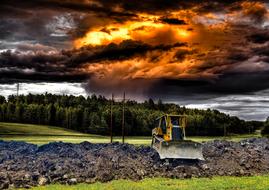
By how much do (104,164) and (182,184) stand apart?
5426 mm

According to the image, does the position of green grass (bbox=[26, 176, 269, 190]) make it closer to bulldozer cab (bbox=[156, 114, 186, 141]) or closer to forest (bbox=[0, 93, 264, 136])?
bulldozer cab (bbox=[156, 114, 186, 141])

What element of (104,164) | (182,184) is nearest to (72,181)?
(104,164)

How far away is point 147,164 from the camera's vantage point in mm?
25891

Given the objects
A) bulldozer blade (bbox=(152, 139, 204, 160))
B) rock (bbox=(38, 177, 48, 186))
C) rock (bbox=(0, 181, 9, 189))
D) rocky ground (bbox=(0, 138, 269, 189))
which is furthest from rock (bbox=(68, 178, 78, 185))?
bulldozer blade (bbox=(152, 139, 204, 160))

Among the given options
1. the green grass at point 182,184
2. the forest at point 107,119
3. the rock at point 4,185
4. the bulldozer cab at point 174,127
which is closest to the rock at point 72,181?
the green grass at point 182,184

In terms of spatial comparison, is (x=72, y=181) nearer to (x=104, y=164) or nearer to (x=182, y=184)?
(x=104, y=164)

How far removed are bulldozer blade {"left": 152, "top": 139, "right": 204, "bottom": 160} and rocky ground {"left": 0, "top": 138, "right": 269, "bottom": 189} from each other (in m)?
0.57

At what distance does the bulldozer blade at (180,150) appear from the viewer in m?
26.4

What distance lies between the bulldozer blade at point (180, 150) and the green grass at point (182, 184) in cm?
297

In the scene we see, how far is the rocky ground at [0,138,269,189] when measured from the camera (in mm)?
22362

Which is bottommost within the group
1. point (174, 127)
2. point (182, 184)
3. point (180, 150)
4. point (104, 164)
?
point (182, 184)

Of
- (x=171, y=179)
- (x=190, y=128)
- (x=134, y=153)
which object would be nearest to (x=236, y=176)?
(x=171, y=179)

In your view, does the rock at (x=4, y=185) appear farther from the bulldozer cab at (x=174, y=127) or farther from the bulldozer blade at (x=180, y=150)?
the bulldozer cab at (x=174, y=127)

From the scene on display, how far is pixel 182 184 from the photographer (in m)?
21.6
